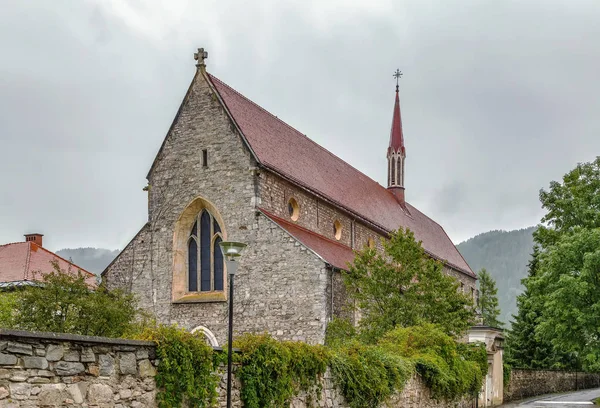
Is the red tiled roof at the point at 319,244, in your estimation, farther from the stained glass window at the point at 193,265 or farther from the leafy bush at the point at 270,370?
the leafy bush at the point at 270,370

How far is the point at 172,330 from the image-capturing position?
1098cm

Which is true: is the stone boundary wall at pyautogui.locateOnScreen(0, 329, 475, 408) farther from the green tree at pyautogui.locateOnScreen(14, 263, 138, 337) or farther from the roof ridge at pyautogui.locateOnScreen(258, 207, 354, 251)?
the roof ridge at pyautogui.locateOnScreen(258, 207, 354, 251)

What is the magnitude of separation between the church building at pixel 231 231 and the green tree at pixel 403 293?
1.19 metres

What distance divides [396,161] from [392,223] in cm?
1245

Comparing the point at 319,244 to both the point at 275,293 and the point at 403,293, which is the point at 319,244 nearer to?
the point at 275,293

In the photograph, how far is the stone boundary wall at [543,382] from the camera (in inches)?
1300

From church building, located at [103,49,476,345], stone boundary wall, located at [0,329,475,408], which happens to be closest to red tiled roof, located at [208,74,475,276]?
church building, located at [103,49,476,345]

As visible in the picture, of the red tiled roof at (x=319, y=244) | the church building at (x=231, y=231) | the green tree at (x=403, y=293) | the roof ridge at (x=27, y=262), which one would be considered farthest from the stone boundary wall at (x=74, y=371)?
the roof ridge at (x=27, y=262)

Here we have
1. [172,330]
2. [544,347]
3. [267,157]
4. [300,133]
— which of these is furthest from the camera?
[544,347]

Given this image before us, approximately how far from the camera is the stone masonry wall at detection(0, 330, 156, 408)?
348 inches

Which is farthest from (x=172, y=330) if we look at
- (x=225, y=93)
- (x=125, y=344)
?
(x=225, y=93)

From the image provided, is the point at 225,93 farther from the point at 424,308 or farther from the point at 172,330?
the point at 172,330

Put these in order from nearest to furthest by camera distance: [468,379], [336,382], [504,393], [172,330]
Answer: [172,330] < [336,382] < [468,379] < [504,393]

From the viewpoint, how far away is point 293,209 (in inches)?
1161
